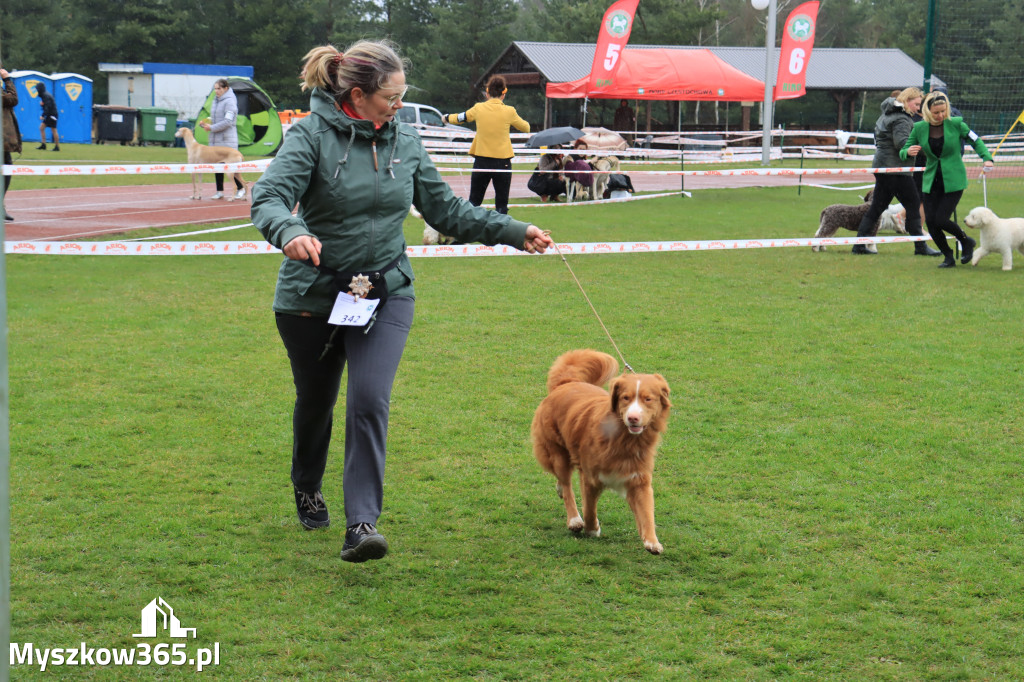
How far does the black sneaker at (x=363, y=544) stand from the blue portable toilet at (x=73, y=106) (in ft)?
122

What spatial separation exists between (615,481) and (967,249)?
956 centimetres

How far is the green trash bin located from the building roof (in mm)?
14689

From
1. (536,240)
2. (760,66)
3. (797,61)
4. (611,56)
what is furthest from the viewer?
(760,66)

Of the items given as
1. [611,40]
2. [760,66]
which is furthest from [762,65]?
[611,40]

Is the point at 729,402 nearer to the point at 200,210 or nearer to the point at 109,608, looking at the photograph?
the point at 109,608

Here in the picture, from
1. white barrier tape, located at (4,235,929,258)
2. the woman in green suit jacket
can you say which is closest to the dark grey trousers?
white barrier tape, located at (4,235,929,258)

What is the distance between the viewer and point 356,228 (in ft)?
11.6

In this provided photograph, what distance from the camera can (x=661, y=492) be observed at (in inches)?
185

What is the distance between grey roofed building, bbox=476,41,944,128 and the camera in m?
41.8

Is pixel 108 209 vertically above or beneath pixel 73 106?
beneath

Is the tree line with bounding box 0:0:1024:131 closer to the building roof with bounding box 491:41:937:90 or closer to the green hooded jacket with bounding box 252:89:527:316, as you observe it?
the building roof with bounding box 491:41:937:90

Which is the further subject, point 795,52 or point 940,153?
point 795,52

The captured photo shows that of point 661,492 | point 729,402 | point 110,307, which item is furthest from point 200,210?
point 661,492

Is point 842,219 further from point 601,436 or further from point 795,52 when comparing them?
point 795,52
